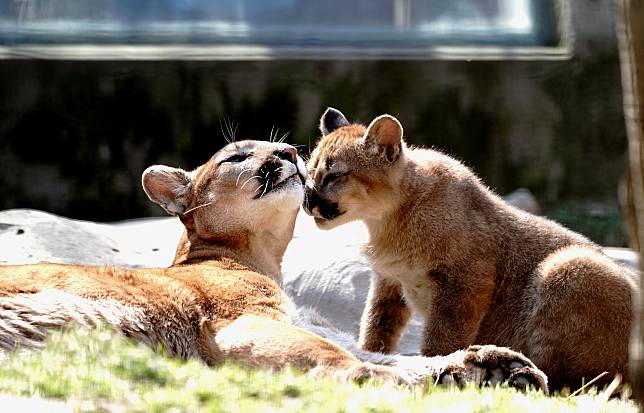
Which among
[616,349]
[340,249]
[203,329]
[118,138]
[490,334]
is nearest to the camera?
[203,329]

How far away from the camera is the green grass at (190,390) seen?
547 centimetres

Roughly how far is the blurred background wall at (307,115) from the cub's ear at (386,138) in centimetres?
532

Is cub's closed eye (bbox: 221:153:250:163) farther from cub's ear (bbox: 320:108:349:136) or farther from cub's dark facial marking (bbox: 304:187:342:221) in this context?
cub's ear (bbox: 320:108:349:136)

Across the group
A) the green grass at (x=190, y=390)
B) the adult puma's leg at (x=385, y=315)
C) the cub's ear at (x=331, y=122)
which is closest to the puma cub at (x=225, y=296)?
the green grass at (x=190, y=390)

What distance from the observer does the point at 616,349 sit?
7730mm

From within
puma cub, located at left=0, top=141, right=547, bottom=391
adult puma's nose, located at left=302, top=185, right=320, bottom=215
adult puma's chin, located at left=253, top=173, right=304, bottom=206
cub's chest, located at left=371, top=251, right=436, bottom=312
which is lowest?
cub's chest, located at left=371, top=251, right=436, bottom=312

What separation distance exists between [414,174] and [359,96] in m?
5.74

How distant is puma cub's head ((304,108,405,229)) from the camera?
8.44m

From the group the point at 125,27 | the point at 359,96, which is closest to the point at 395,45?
the point at 359,96

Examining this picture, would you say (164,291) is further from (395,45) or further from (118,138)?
(395,45)

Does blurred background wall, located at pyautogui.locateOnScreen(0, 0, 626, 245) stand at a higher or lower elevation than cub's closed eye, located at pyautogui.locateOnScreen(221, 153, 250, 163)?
lower

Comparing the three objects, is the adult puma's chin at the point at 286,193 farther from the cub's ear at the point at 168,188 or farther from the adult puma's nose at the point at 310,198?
the cub's ear at the point at 168,188

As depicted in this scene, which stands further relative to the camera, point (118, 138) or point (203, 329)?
point (118, 138)

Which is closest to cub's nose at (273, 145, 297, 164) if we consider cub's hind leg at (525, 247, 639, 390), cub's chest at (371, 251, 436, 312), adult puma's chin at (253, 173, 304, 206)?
adult puma's chin at (253, 173, 304, 206)
